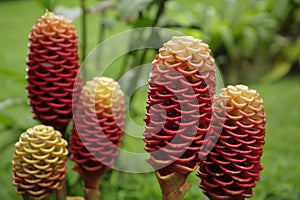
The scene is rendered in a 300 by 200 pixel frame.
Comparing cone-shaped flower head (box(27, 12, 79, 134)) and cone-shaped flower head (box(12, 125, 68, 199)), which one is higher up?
cone-shaped flower head (box(27, 12, 79, 134))

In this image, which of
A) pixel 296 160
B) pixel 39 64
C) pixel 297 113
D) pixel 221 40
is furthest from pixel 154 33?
pixel 221 40

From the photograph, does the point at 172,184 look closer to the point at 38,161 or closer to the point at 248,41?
the point at 38,161

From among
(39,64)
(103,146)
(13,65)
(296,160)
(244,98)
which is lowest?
(13,65)

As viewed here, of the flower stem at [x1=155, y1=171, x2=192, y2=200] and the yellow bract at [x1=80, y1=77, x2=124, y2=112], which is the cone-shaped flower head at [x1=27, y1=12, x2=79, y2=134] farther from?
the flower stem at [x1=155, y1=171, x2=192, y2=200]

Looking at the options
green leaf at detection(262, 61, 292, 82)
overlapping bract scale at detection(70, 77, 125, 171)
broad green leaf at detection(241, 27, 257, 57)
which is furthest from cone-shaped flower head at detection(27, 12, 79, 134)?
green leaf at detection(262, 61, 292, 82)

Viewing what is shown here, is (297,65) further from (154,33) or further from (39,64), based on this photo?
(39,64)

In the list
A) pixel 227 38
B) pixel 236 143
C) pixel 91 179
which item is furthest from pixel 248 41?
pixel 236 143

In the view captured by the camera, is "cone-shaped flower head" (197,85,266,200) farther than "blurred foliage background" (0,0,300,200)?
No
